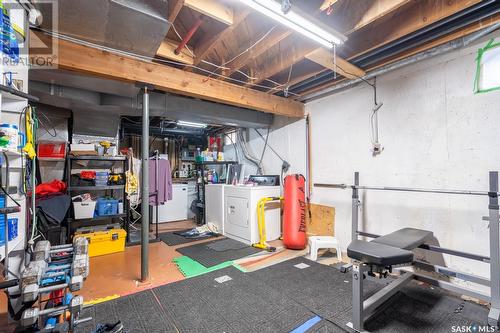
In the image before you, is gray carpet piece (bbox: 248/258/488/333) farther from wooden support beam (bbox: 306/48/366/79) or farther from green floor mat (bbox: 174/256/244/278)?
wooden support beam (bbox: 306/48/366/79)

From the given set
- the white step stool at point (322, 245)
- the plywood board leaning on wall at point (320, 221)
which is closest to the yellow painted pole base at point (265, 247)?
the white step stool at point (322, 245)

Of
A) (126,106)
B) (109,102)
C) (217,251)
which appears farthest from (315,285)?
(109,102)

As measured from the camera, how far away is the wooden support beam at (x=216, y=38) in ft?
6.08

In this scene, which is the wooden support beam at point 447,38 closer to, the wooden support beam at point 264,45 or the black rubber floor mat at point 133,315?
the wooden support beam at point 264,45

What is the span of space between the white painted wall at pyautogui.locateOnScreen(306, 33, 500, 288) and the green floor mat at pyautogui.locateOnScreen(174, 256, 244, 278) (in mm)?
1813

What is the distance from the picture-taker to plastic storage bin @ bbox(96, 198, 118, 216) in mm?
3609

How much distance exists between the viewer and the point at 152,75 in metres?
2.54

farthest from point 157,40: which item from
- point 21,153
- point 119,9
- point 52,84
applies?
point 52,84

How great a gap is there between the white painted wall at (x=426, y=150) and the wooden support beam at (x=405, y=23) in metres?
0.72

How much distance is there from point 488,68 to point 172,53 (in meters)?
3.24

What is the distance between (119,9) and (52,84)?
2.02 m

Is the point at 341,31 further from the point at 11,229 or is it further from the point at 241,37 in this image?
the point at 11,229

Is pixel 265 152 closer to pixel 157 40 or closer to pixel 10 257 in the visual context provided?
pixel 157 40

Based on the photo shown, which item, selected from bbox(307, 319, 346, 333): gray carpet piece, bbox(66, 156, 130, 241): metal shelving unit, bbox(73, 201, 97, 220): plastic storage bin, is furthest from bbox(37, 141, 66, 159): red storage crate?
bbox(307, 319, 346, 333): gray carpet piece
